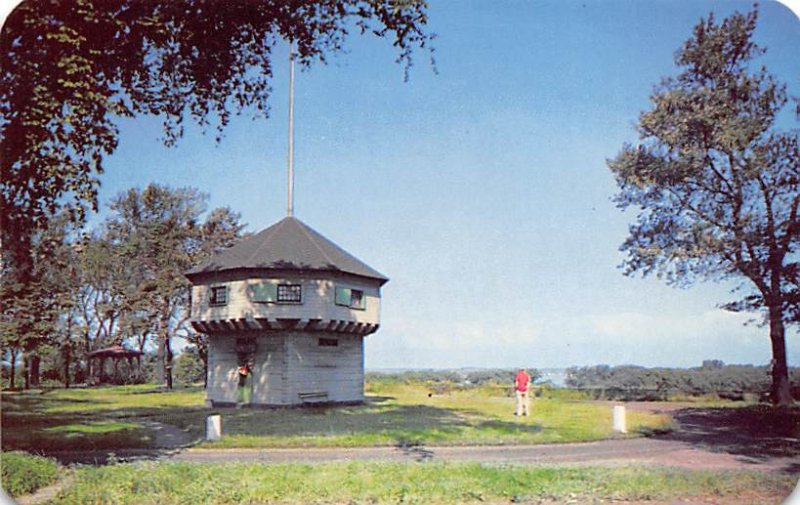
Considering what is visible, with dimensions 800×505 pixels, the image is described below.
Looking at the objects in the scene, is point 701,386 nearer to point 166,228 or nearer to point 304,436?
point 304,436

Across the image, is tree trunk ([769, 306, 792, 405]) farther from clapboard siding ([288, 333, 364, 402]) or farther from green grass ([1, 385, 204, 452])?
green grass ([1, 385, 204, 452])

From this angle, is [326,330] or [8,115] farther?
[326,330]

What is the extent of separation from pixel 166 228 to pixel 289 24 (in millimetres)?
3283

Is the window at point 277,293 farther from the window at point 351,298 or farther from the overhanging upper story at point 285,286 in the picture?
the window at point 351,298

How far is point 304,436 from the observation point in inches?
296

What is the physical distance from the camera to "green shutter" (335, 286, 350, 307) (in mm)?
9704

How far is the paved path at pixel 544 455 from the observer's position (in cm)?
670

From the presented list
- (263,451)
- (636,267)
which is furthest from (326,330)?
(636,267)

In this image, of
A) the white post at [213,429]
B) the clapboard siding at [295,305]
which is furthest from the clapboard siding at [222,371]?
the white post at [213,429]

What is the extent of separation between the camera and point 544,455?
7.22m

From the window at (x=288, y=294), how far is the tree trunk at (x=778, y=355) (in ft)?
21.8

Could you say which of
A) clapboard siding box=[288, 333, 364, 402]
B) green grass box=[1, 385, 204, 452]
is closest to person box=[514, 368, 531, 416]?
clapboard siding box=[288, 333, 364, 402]

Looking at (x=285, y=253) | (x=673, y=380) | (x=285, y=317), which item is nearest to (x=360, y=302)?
(x=285, y=317)

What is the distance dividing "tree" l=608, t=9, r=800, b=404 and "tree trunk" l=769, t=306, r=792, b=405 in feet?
0.04
